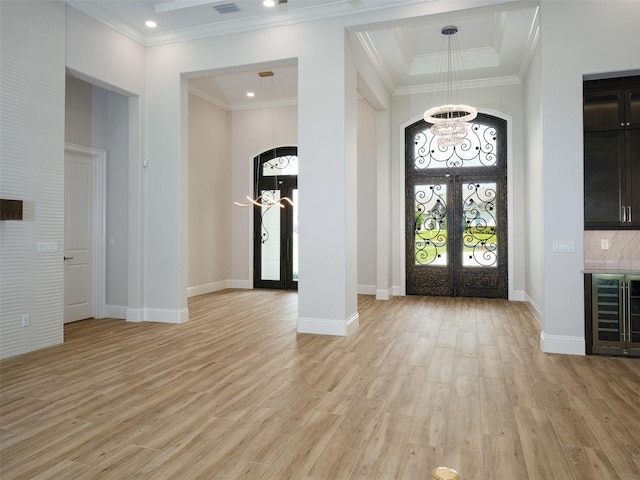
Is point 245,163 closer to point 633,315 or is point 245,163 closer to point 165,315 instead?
point 165,315

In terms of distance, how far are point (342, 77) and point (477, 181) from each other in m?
3.98

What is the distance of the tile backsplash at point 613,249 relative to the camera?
4.71 m

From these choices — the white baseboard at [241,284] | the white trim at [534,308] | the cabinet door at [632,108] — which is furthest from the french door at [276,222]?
the cabinet door at [632,108]

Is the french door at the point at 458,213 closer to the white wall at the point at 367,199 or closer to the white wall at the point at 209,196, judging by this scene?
the white wall at the point at 367,199

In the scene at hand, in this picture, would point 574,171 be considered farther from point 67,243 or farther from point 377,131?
point 67,243

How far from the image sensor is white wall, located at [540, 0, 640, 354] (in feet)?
14.2

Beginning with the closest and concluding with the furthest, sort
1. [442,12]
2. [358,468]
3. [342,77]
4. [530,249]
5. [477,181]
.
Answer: [358,468], [442,12], [342,77], [530,249], [477,181]

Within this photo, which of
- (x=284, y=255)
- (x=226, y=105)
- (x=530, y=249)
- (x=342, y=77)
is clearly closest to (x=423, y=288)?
(x=530, y=249)

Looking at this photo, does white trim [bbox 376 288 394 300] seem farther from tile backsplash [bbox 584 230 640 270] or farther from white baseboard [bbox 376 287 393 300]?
tile backsplash [bbox 584 230 640 270]

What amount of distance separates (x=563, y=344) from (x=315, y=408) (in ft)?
9.31

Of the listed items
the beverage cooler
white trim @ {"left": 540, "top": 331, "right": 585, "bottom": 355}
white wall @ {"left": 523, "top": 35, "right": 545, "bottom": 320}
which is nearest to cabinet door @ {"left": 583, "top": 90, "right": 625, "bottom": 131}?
white wall @ {"left": 523, "top": 35, "right": 545, "bottom": 320}

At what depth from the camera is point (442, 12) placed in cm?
487

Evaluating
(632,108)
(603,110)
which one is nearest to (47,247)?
(603,110)

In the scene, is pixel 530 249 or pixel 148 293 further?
pixel 530 249
